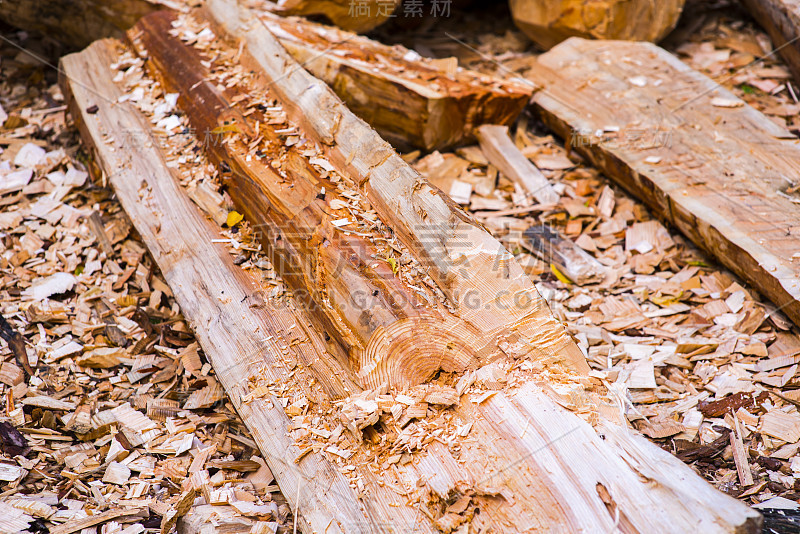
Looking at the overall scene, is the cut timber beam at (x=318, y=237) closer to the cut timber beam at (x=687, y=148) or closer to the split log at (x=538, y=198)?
the split log at (x=538, y=198)

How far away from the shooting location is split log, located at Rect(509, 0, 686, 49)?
3.71m

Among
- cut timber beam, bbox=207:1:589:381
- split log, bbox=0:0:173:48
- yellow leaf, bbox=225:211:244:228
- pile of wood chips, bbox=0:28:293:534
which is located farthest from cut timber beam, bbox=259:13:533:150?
pile of wood chips, bbox=0:28:293:534

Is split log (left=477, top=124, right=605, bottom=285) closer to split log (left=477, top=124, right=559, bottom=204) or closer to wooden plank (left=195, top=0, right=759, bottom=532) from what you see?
split log (left=477, top=124, right=559, bottom=204)

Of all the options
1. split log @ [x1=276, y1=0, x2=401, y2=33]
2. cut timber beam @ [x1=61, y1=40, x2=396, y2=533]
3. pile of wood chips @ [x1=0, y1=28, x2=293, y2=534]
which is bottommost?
pile of wood chips @ [x1=0, y1=28, x2=293, y2=534]

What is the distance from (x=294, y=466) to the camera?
70.8 inches

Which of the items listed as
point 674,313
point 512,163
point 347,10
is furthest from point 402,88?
point 674,313

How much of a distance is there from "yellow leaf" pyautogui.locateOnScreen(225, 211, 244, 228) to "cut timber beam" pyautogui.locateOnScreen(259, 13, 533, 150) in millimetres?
1071

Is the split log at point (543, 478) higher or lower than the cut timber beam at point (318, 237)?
lower

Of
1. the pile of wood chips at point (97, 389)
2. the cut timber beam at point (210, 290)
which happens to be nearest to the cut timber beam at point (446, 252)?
the cut timber beam at point (210, 290)

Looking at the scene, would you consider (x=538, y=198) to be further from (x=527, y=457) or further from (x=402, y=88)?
(x=527, y=457)

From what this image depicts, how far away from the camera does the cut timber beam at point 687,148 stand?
247cm

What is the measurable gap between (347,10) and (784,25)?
2716mm

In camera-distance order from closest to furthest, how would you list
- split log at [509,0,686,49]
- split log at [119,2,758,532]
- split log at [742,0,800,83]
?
split log at [119,2,758,532], split log at [742,0,800,83], split log at [509,0,686,49]

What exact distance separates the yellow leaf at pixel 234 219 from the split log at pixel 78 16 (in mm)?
1790
